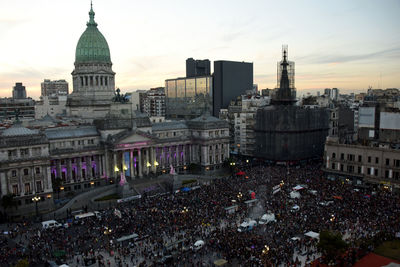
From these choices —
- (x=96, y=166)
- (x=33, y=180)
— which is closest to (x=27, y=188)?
(x=33, y=180)

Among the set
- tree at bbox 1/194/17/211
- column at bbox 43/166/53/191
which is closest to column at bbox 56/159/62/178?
column at bbox 43/166/53/191

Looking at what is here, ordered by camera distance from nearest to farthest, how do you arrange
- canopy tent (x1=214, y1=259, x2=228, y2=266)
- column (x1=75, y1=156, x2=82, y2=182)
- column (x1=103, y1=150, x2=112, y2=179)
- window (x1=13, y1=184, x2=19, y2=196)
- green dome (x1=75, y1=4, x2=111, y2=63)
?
canopy tent (x1=214, y1=259, x2=228, y2=266)
window (x1=13, y1=184, x2=19, y2=196)
column (x1=75, y1=156, x2=82, y2=182)
column (x1=103, y1=150, x2=112, y2=179)
green dome (x1=75, y1=4, x2=111, y2=63)

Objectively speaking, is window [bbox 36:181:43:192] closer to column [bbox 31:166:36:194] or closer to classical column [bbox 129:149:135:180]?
column [bbox 31:166:36:194]

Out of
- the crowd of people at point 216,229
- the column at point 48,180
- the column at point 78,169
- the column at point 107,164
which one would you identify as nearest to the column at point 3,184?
the column at point 48,180

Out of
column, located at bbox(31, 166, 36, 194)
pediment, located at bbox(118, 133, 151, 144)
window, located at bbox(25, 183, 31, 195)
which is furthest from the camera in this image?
pediment, located at bbox(118, 133, 151, 144)

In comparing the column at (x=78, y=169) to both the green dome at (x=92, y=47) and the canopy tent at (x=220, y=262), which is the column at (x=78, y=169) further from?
the canopy tent at (x=220, y=262)

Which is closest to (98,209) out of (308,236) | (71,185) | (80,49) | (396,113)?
(71,185)
